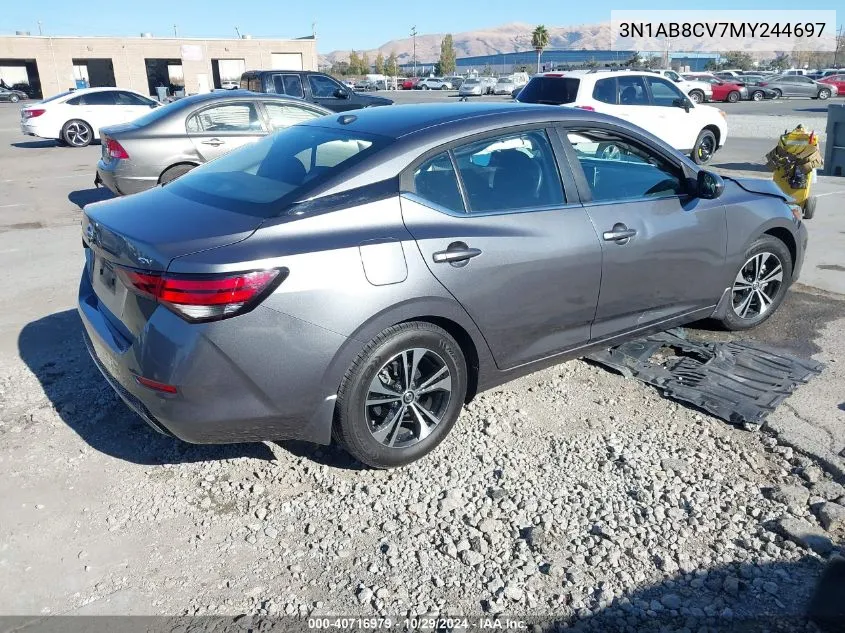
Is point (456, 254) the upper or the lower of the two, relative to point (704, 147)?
upper

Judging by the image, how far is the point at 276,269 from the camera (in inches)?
117

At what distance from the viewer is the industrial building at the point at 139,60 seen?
195ft

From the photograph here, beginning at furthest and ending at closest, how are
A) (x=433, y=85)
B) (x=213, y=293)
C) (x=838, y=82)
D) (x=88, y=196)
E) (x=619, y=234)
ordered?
(x=433, y=85) < (x=838, y=82) < (x=88, y=196) < (x=619, y=234) < (x=213, y=293)

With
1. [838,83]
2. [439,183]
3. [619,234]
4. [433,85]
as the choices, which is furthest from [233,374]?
[433,85]

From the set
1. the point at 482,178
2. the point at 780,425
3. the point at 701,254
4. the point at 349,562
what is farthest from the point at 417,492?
the point at 701,254

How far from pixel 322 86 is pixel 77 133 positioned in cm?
738

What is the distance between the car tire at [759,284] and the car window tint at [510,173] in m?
1.80

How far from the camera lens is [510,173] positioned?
385cm

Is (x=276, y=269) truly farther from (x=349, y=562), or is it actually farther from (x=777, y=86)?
(x=777, y=86)

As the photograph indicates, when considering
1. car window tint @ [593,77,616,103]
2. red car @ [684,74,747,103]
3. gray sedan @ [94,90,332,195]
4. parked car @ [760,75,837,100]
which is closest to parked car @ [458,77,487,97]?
red car @ [684,74,747,103]

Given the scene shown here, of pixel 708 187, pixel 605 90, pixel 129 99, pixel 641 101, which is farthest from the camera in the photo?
pixel 129 99

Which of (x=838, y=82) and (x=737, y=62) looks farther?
(x=737, y=62)

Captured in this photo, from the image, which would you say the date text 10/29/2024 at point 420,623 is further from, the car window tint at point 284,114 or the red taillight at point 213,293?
the car window tint at point 284,114

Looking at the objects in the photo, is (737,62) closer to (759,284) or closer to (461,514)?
(759,284)
